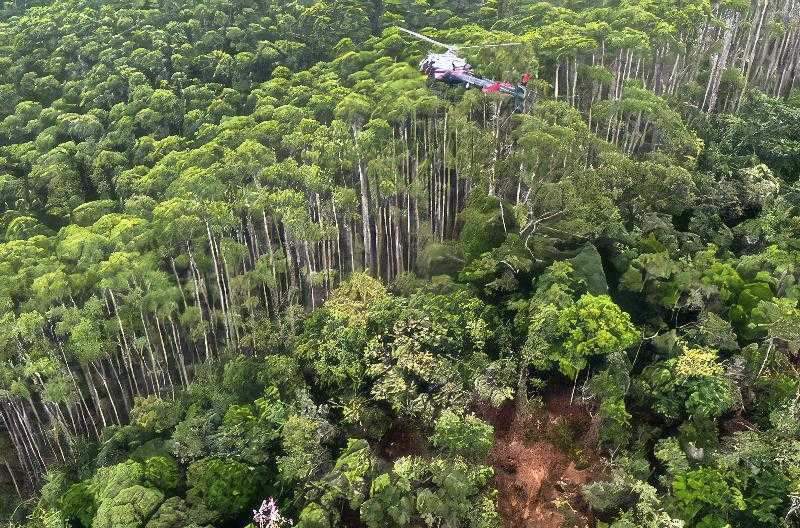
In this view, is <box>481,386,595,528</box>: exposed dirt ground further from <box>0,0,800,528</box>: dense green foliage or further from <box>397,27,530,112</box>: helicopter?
<box>397,27,530,112</box>: helicopter

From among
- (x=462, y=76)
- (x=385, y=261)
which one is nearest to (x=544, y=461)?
(x=385, y=261)

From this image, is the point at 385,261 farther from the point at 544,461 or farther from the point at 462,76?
the point at 544,461

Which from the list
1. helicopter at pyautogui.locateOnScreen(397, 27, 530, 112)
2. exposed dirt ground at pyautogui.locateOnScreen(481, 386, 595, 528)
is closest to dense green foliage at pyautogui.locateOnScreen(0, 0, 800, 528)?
exposed dirt ground at pyautogui.locateOnScreen(481, 386, 595, 528)

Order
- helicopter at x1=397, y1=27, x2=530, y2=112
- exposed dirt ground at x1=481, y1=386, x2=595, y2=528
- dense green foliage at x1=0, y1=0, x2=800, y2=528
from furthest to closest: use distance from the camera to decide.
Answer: helicopter at x1=397, y1=27, x2=530, y2=112 < dense green foliage at x1=0, y1=0, x2=800, y2=528 < exposed dirt ground at x1=481, y1=386, x2=595, y2=528

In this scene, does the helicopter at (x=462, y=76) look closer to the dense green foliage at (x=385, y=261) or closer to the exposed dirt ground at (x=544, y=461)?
the dense green foliage at (x=385, y=261)

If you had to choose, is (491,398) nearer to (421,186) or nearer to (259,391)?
(259,391)

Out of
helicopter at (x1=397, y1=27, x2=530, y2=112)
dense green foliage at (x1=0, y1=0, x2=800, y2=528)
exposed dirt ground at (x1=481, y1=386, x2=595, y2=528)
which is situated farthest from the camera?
helicopter at (x1=397, y1=27, x2=530, y2=112)
